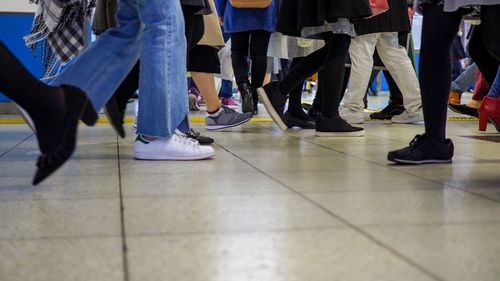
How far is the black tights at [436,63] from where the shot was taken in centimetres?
273

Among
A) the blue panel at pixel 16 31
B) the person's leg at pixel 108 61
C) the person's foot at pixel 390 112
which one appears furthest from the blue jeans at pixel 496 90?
the blue panel at pixel 16 31

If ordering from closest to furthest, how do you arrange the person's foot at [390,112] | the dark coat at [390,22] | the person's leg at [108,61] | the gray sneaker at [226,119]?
1. the person's leg at [108,61]
2. the gray sneaker at [226,119]
3. the dark coat at [390,22]
4. the person's foot at [390,112]

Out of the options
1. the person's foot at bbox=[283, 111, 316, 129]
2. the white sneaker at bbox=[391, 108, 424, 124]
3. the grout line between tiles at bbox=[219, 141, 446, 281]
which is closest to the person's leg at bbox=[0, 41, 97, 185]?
the grout line between tiles at bbox=[219, 141, 446, 281]

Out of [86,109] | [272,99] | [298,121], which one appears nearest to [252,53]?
[298,121]

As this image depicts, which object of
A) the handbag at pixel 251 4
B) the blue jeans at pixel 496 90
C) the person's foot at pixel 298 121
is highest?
the handbag at pixel 251 4

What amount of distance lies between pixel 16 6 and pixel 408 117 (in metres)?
4.12

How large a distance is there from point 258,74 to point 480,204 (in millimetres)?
3187

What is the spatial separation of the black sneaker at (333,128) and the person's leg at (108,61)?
5.84 ft

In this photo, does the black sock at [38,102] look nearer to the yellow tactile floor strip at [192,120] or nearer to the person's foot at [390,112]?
the yellow tactile floor strip at [192,120]

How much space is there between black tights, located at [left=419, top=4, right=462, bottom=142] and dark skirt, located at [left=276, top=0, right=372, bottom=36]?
1105 millimetres

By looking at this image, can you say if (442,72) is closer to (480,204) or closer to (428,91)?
(428,91)

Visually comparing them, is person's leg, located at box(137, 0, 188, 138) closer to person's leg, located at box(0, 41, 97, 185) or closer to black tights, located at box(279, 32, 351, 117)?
person's leg, located at box(0, 41, 97, 185)

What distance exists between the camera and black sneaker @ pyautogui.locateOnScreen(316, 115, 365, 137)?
4246mm

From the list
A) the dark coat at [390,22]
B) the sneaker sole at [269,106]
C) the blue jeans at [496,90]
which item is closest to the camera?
the blue jeans at [496,90]
